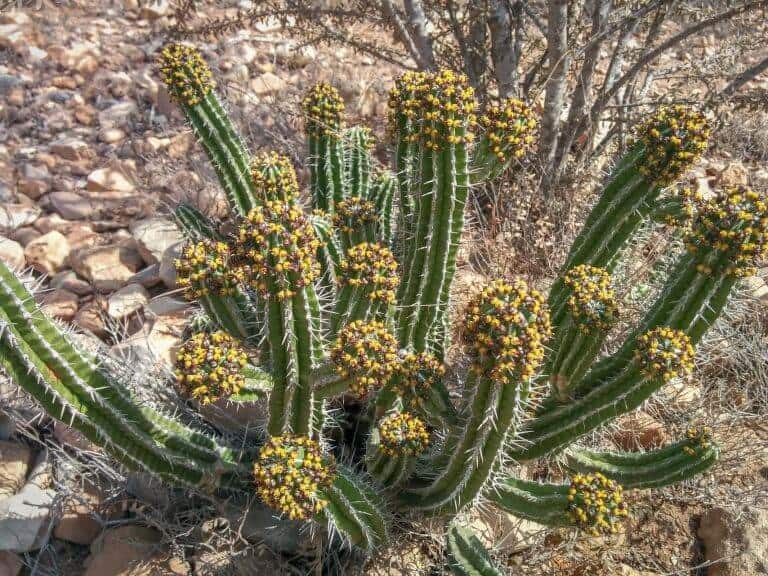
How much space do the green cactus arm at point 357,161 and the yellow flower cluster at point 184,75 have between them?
88 centimetres

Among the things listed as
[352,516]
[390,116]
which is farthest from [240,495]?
[390,116]

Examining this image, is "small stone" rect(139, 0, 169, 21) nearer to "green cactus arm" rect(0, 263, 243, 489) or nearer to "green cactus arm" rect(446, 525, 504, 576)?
"green cactus arm" rect(0, 263, 243, 489)

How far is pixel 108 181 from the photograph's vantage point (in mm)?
5371

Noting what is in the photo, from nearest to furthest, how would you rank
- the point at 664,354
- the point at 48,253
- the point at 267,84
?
1. the point at 664,354
2. the point at 48,253
3. the point at 267,84

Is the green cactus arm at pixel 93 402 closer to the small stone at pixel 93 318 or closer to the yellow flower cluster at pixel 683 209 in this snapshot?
the small stone at pixel 93 318

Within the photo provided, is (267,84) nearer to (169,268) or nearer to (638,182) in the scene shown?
(169,268)

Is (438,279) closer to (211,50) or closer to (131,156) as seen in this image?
(131,156)

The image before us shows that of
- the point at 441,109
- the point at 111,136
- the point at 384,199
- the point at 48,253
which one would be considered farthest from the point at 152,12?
the point at 441,109

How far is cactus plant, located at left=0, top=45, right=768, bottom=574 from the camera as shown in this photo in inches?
85.8

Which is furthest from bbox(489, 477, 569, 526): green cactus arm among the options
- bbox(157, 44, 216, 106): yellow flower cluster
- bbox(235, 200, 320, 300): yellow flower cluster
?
bbox(157, 44, 216, 106): yellow flower cluster

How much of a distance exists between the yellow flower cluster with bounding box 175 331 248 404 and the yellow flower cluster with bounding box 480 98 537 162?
1.44 meters

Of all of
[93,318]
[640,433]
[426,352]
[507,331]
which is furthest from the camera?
[93,318]

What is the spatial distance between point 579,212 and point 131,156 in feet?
13.5

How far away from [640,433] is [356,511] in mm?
2009
